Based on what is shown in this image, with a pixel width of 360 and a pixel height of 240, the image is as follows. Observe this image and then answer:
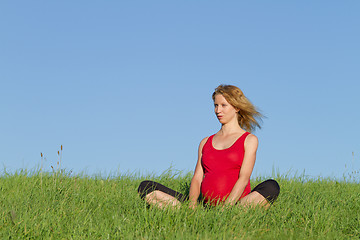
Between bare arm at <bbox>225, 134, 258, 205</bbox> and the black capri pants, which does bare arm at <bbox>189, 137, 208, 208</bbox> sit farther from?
bare arm at <bbox>225, 134, 258, 205</bbox>

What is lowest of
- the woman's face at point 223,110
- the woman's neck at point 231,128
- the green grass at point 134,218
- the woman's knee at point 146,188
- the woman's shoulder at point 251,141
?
the green grass at point 134,218

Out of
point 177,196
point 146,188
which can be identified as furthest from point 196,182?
point 146,188

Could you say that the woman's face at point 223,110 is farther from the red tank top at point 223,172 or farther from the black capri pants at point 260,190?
the black capri pants at point 260,190

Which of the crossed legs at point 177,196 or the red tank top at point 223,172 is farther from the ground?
the red tank top at point 223,172

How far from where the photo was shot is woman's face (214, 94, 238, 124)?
604 centimetres

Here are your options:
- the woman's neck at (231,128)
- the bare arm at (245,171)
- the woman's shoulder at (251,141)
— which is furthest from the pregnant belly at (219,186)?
the woman's neck at (231,128)

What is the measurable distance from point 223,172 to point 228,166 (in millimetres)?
126

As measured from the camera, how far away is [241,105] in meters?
6.07

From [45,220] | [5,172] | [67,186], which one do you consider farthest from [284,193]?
[5,172]

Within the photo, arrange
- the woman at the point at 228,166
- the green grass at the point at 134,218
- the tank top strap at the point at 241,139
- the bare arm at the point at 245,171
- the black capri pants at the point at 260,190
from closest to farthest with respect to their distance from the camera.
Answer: the green grass at the point at 134,218, the bare arm at the point at 245,171, the woman at the point at 228,166, the tank top strap at the point at 241,139, the black capri pants at the point at 260,190

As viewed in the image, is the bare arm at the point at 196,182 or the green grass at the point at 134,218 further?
the bare arm at the point at 196,182

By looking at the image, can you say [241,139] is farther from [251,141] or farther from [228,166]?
[228,166]

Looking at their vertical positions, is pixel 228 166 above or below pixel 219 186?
above

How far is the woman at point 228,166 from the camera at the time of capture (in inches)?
228
